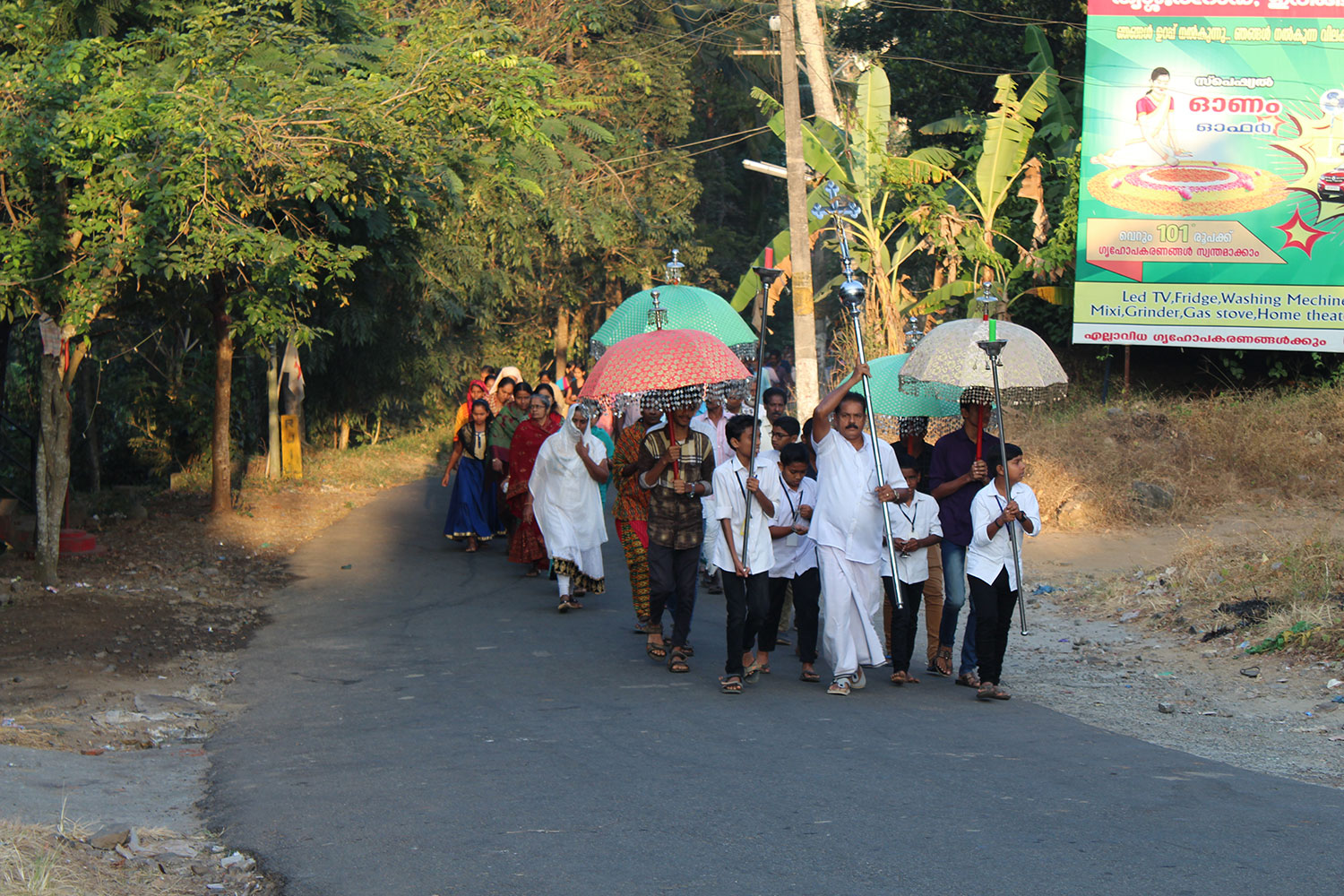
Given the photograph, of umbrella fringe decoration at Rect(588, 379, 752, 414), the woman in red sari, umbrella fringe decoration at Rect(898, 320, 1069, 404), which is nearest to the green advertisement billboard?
the woman in red sari

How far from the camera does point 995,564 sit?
8.05m

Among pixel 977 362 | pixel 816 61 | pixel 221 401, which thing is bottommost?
pixel 221 401

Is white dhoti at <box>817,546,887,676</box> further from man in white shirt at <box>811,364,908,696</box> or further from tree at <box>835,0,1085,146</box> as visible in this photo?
tree at <box>835,0,1085,146</box>

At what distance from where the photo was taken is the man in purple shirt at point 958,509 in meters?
8.59

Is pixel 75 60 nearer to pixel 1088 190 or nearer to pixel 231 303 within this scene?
pixel 231 303

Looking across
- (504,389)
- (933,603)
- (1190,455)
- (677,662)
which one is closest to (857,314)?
(933,603)

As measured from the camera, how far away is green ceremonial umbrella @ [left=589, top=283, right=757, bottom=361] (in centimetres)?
1201

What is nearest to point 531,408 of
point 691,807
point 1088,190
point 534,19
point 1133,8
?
point 691,807

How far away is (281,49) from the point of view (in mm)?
12445

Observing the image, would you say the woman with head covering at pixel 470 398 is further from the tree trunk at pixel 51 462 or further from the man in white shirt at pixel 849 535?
the man in white shirt at pixel 849 535

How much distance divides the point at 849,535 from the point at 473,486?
744 cm

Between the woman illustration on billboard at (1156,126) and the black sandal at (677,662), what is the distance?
11255 millimetres

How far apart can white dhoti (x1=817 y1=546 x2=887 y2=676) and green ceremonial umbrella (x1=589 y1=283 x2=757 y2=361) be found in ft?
12.7

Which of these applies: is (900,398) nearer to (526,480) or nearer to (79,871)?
(526,480)
